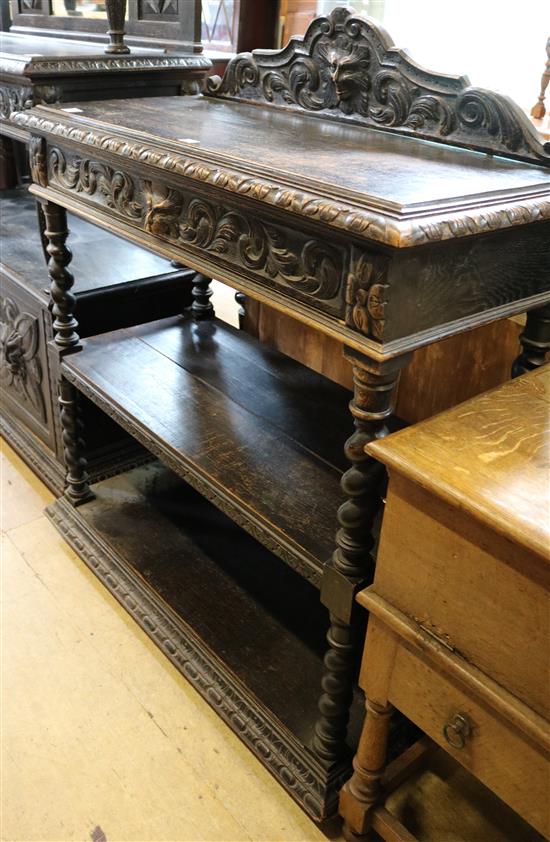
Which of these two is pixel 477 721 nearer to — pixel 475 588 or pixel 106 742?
pixel 475 588

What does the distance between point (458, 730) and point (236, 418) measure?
2.82 ft

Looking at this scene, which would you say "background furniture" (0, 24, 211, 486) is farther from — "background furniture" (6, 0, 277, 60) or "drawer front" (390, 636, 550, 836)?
"drawer front" (390, 636, 550, 836)

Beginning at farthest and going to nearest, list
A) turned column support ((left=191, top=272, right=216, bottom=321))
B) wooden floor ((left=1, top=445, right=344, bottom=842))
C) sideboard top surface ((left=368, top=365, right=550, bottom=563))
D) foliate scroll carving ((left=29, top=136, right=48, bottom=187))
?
turned column support ((left=191, top=272, right=216, bottom=321)), foliate scroll carving ((left=29, top=136, right=48, bottom=187)), wooden floor ((left=1, top=445, right=344, bottom=842)), sideboard top surface ((left=368, top=365, right=550, bottom=563))

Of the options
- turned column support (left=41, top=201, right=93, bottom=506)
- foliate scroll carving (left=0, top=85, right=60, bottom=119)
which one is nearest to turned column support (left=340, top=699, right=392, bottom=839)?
turned column support (left=41, top=201, right=93, bottom=506)

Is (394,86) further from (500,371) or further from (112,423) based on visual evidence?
(112,423)

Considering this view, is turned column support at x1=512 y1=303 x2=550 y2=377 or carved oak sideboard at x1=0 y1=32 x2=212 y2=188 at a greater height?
carved oak sideboard at x1=0 y1=32 x2=212 y2=188

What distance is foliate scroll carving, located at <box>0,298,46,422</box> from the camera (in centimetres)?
204

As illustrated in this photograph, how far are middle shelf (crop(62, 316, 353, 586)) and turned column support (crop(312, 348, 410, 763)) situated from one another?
9 centimetres

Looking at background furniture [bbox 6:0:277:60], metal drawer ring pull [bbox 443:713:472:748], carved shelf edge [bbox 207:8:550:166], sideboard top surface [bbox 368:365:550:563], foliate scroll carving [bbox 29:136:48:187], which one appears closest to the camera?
sideboard top surface [bbox 368:365:550:563]

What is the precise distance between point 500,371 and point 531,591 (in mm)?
733

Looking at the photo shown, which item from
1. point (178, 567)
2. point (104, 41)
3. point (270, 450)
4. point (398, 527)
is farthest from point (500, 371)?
point (104, 41)

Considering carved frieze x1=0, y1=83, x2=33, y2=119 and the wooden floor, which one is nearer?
the wooden floor

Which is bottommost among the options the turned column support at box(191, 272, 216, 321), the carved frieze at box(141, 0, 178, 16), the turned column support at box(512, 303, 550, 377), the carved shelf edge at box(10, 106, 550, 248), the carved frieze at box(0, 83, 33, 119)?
the turned column support at box(191, 272, 216, 321)

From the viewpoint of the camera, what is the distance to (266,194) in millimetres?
1003
